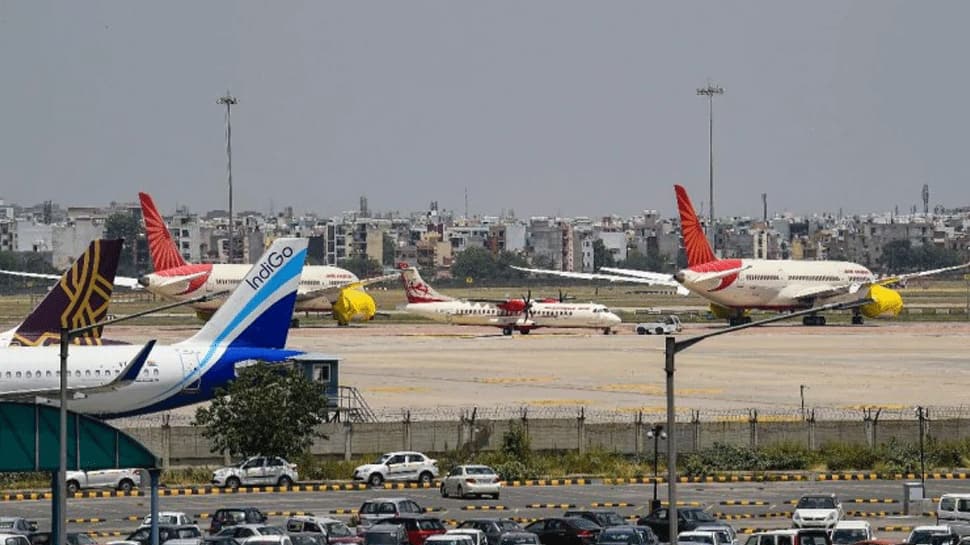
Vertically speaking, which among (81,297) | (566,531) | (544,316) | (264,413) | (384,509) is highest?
(81,297)

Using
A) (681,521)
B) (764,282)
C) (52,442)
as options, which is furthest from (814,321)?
(52,442)

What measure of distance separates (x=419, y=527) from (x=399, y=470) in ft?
53.8

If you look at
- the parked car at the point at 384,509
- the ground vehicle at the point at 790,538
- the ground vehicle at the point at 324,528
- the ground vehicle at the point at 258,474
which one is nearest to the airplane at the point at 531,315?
the ground vehicle at the point at 258,474

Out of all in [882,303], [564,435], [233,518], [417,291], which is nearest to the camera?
[233,518]

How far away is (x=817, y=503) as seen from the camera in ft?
195

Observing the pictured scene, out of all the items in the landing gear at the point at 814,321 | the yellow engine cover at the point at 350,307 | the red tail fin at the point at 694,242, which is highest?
the red tail fin at the point at 694,242

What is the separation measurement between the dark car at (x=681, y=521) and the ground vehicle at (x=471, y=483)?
30.2 feet

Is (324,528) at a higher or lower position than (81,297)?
lower

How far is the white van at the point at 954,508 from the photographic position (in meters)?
58.2

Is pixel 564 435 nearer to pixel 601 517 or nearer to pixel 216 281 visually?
pixel 601 517

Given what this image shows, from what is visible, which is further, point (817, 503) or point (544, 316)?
point (544, 316)

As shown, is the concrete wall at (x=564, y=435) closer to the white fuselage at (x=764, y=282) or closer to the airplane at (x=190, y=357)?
the airplane at (x=190, y=357)

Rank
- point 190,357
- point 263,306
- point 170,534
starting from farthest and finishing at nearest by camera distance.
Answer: point 263,306 → point 190,357 → point 170,534

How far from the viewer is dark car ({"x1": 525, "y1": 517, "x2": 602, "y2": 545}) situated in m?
53.8
